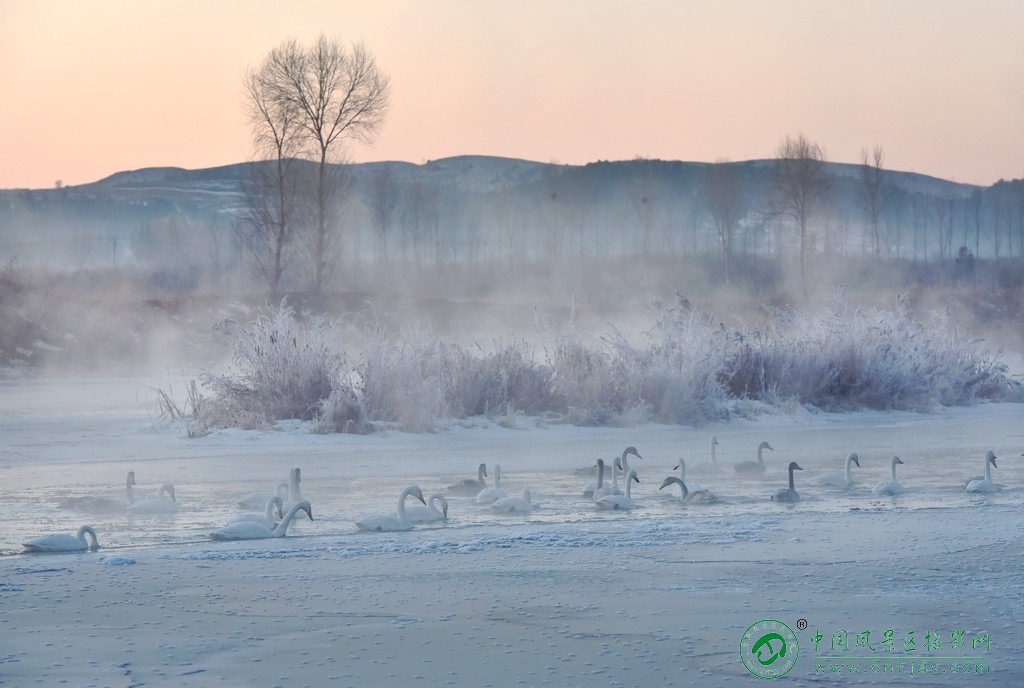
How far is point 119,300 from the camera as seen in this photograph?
4056cm

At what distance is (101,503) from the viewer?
10.3m

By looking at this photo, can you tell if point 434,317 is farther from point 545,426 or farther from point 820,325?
point 545,426

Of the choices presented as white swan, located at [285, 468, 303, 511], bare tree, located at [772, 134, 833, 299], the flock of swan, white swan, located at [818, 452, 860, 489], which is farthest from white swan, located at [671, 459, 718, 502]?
bare tree, located at [772, 134, 833, 299]

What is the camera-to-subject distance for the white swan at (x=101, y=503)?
401 inches

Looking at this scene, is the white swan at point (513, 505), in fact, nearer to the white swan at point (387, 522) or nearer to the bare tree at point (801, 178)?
the white swan at point (387, 522)

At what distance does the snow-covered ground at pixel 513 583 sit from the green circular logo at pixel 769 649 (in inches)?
1.9

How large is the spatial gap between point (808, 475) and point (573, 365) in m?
7.61

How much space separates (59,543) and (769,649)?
489 cm

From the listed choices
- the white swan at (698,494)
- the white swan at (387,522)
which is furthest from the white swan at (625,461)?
the white swan at (387,522)

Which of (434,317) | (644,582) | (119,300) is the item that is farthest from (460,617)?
(119,300)

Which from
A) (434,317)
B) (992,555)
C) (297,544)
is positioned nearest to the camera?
(992,555)

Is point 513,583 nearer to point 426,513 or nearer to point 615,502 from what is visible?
point 426,513

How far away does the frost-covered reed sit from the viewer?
685 inches

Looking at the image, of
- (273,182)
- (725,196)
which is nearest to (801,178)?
(725,196)
